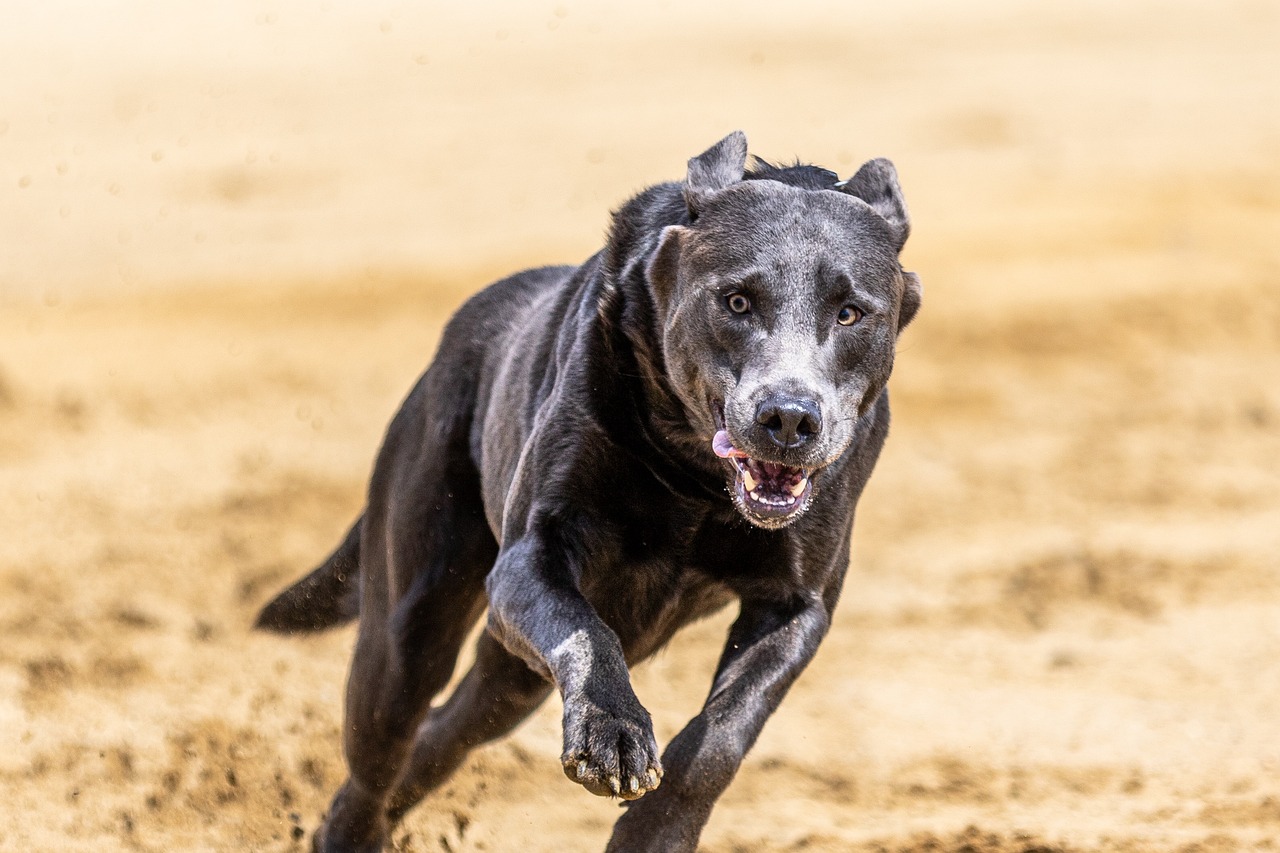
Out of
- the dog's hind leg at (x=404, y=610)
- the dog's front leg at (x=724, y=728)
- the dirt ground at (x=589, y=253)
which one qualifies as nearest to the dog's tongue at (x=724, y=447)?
the dog's front leg at (x=724, y=728)

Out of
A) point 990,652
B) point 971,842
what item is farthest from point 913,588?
point 971,842

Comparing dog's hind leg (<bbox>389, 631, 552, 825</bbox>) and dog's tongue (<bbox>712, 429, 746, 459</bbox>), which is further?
dog's hind leg (<bbox>389, 631, 552, 825</bbox>)

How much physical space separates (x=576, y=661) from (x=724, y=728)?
0.39 meters

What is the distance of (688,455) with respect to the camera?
4020 millimetres

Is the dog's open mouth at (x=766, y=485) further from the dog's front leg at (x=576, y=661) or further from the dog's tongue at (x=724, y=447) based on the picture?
the dog's front leg at (x=576, y=661)

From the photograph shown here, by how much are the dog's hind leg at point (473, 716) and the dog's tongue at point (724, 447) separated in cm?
116

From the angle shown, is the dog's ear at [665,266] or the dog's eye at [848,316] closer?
the dog's eye at [848,316]

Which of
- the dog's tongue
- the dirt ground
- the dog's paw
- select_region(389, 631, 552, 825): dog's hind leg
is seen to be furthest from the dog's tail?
the dog's paw

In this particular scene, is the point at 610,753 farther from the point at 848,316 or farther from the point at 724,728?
the point at 848,316

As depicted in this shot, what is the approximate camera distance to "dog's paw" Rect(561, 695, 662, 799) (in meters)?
3.30

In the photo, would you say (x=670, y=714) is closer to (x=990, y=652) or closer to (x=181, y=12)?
(x=990, y=652)

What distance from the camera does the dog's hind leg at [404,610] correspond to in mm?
4832

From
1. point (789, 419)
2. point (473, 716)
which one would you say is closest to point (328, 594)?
point (473, 716)

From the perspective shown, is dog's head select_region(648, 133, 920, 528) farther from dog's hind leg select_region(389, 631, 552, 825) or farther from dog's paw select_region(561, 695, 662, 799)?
dog's hind leg select_region(389, 631, 552, 825)
